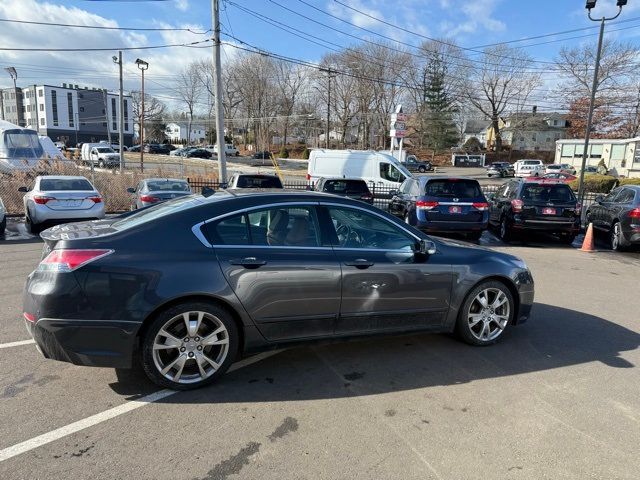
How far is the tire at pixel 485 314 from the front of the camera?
4.54 metres

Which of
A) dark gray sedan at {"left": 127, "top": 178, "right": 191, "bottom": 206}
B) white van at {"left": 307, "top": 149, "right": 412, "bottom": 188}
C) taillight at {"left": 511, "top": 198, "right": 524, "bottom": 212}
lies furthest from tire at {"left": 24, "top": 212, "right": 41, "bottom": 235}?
white van at {"left": 307, "top": 149, "right": 412, "bottom": 188}

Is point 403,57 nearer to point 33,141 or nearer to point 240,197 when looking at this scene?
point 33,141

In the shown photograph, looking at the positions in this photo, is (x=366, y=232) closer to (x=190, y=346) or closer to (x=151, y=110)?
(x=190, y=346)

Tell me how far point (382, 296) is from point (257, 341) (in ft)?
3.82

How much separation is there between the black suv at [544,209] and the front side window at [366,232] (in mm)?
8153

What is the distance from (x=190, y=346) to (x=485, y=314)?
2916mm

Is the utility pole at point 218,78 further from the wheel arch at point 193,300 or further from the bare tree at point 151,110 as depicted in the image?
the bare tree at point 151,110

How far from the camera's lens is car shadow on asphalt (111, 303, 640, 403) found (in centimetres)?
364

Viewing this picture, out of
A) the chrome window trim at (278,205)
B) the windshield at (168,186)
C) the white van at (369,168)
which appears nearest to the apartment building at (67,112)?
the white van at (369,168)

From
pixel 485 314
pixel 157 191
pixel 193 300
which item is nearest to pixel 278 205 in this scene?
pixel 193 300

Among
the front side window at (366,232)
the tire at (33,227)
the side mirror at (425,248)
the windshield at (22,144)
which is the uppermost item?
the windshield at (22,144)

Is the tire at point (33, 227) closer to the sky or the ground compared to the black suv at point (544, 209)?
closer to the ground

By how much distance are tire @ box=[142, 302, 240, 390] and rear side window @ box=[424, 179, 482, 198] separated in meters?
7.89

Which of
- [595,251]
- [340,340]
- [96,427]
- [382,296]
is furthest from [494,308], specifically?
[595,251]
